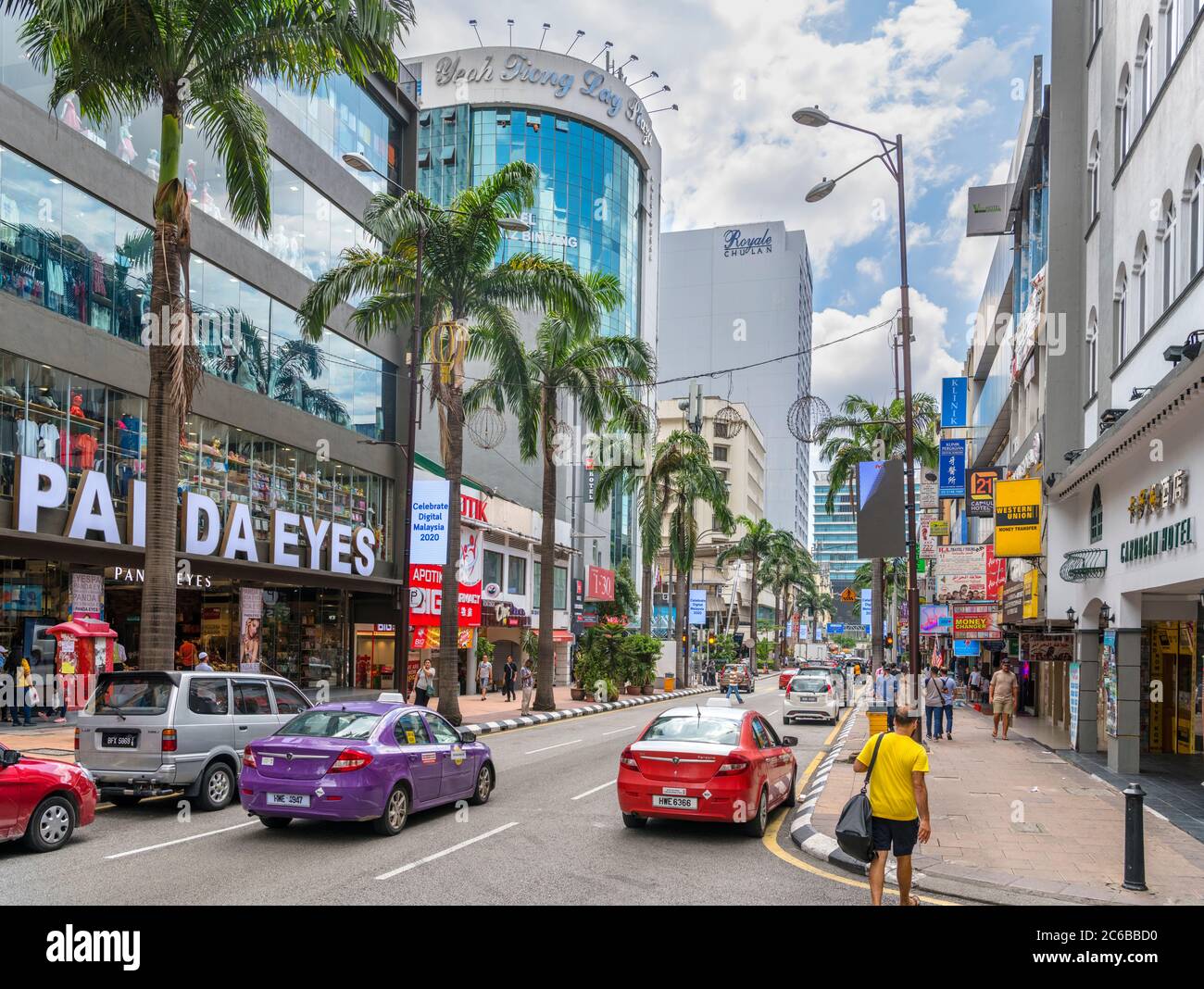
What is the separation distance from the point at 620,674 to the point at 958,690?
49.3 ft

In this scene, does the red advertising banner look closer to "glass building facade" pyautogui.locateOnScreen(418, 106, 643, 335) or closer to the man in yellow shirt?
"glass building facade" pyautogui.locateOnScreen(418, 106, 643, 335)

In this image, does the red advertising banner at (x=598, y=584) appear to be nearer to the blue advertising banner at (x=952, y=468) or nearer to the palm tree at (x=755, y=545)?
the blue advertising banner at (x=952, y=468)

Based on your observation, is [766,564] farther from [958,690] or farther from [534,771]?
[534,771]

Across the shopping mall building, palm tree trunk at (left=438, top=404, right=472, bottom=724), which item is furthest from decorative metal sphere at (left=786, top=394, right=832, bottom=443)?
the shopping mall building

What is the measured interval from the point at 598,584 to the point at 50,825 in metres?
45.9

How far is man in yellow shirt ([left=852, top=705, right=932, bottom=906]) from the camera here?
8.43m

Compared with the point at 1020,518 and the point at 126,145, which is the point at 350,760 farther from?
the point at 126,145

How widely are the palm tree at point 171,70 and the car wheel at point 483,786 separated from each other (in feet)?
18.1

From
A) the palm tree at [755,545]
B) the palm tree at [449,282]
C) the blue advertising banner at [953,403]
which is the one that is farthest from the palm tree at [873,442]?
the palm tree at [755,545]

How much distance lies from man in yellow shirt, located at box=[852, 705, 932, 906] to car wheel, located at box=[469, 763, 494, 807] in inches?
273

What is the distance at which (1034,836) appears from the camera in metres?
12.4

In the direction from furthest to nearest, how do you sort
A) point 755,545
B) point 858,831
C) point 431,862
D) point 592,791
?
point 755,545, point 592,791, point 431,862, point 858,831

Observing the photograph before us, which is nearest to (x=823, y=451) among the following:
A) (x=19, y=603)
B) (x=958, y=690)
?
(x=958, y=690)

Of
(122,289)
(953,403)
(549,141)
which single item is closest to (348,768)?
(122,289)
